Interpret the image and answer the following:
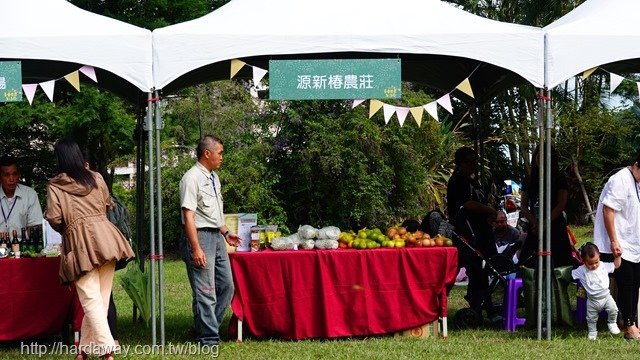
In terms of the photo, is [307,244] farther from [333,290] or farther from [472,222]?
[472,222]

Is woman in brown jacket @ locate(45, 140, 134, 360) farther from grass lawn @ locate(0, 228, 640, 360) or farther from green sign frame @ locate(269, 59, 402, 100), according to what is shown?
green sign frame @ locate(269, 59, 402, 100)

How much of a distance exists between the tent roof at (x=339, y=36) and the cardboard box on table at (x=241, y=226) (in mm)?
1169

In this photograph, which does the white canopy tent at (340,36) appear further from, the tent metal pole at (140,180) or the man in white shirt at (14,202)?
the tent metal pole at (140,180)

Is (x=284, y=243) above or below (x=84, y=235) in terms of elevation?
below

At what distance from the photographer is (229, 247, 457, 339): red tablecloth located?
7727 millimetres

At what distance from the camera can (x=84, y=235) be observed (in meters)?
6.56

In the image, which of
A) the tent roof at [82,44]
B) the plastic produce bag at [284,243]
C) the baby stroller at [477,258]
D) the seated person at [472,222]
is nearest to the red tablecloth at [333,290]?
the plastic produce bag at [284,243]

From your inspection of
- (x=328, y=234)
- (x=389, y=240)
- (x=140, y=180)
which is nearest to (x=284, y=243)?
(x=328, y=234)

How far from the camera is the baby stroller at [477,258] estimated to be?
8.59 metres

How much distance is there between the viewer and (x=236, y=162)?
17.9 meters

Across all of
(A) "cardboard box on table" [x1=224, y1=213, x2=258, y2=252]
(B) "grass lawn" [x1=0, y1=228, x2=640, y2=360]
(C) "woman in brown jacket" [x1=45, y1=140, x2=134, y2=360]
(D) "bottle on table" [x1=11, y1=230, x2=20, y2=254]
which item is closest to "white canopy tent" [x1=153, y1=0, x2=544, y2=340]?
(C) "woman in brown jacket" [x1=45, y1=140, x2=134, y2=360]

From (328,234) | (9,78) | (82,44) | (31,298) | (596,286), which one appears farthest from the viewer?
(328,234)

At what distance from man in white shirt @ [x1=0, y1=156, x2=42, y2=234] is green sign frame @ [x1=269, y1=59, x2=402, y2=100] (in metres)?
2.15

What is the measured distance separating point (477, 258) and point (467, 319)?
0.53 m
